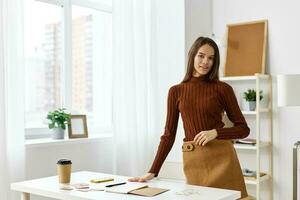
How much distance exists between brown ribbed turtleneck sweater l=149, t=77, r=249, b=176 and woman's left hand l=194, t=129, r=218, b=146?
0.08m

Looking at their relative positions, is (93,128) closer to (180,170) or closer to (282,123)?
(180,170)

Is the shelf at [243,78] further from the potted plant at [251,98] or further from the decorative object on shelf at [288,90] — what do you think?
the decorative object on shelf at [288,90]

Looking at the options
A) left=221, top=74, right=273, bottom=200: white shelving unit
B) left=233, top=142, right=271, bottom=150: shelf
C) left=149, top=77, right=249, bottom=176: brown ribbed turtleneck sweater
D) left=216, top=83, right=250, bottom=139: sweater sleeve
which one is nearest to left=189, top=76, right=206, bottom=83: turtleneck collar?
left=149, top=77, right=249, bottom=176: brown ribbed turtleneck sweater

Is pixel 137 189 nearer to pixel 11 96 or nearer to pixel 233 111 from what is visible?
pixel 233 111

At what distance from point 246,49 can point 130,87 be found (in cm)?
116

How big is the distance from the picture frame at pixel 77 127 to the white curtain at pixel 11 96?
606mm

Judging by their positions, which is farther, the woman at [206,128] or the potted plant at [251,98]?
the potted plant at [251,98]

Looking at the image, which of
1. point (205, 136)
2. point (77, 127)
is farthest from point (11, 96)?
point (205, 136)

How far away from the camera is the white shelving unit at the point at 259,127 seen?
363 centimetres

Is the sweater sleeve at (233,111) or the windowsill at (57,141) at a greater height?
the sweater sleeve at (233,111)

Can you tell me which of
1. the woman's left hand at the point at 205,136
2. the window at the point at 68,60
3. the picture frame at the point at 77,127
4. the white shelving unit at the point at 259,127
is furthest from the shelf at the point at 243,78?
the woman's left hand at the point at 205,136

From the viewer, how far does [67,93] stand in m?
3.62

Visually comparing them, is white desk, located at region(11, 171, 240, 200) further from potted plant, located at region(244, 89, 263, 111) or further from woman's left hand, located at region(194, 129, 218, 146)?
potted plant, located at region(244, 89, 263, 111)

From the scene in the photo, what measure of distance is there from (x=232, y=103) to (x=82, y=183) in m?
0.90
